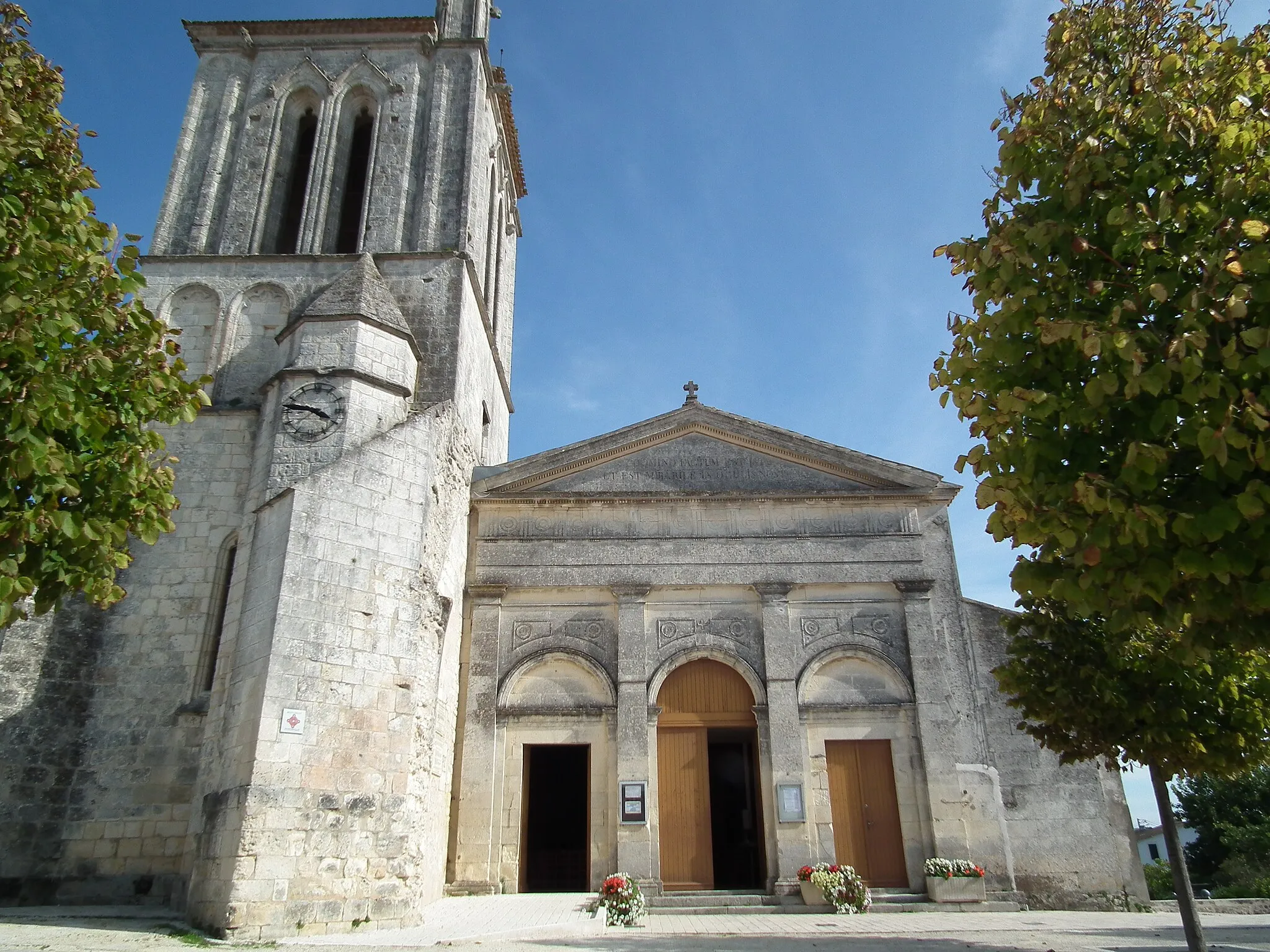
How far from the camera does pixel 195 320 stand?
15.0 meters

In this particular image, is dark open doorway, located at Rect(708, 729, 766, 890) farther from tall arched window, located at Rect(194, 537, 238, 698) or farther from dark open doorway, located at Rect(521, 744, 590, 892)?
tall arched window, located at Rect(194, 537, 238, 698)

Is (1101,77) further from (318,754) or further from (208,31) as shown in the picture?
(208,31)

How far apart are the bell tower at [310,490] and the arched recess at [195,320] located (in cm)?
4

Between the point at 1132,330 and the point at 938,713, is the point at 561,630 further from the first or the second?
the point at 1132,330

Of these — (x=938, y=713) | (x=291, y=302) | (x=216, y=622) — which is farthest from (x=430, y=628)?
(x=938, y=713)

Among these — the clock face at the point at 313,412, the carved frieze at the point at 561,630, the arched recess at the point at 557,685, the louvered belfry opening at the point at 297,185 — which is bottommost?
the arched recess at the point at 557,685

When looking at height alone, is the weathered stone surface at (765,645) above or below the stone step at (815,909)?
above

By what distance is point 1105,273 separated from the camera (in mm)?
5582

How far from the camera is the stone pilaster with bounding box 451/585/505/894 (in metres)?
13.1

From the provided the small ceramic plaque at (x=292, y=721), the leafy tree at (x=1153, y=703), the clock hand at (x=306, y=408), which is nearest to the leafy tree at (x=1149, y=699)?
the leafy tree at (x=1153, y=703)

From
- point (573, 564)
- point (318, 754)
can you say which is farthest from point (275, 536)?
point (573, 564)

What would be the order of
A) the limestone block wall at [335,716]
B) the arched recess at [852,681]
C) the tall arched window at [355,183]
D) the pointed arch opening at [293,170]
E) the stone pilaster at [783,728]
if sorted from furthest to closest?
the tall arched window at [355,183], the pointed arch opening at [293,170], the arched recess at [852,681], the stone pilaster at [783,728], the limestone block wall at [335,716]

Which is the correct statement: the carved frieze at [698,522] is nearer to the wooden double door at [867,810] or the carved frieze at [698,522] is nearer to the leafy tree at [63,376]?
the wooden double door at [867,810]

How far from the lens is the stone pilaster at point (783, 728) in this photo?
1316 cm
